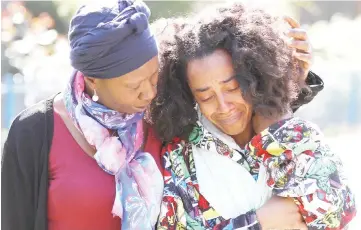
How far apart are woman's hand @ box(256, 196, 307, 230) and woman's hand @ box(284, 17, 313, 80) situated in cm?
63

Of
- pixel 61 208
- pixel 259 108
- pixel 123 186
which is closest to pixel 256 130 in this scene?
pixel 259 108

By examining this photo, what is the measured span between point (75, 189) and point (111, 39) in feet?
2.16

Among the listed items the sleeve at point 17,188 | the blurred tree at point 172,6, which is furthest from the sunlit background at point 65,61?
the sleeve at point 17,188

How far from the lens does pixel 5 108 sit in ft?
27.3

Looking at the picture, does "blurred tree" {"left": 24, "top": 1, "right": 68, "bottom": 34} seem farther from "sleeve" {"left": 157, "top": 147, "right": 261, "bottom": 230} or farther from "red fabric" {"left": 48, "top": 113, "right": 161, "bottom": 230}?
"sleeve" {"left": 157, "top": 147, "right": 261, "bottom": 230}

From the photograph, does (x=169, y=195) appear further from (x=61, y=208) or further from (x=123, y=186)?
(x=61, y=208)

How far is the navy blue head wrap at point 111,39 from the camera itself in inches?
104

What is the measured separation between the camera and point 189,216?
9.30 feet

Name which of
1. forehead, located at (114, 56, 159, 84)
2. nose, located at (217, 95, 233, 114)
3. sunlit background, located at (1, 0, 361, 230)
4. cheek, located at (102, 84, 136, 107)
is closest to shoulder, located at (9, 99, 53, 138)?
cheek, located at (102, 84, 136, 107)

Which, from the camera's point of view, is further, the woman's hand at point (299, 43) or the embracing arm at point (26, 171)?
the woman's hand at point (299, 43)

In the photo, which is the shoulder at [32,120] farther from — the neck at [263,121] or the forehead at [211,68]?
the neck at [263,121]

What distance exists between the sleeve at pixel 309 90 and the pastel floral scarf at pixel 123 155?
0.72 metres

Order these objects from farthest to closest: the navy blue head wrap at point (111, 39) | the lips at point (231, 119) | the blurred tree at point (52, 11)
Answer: the blurred tree at point (52, 11) < the lips at point (231, 119) < the navy blue head wrap at point (111, 39)

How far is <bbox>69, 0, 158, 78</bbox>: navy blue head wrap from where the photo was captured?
265cm
